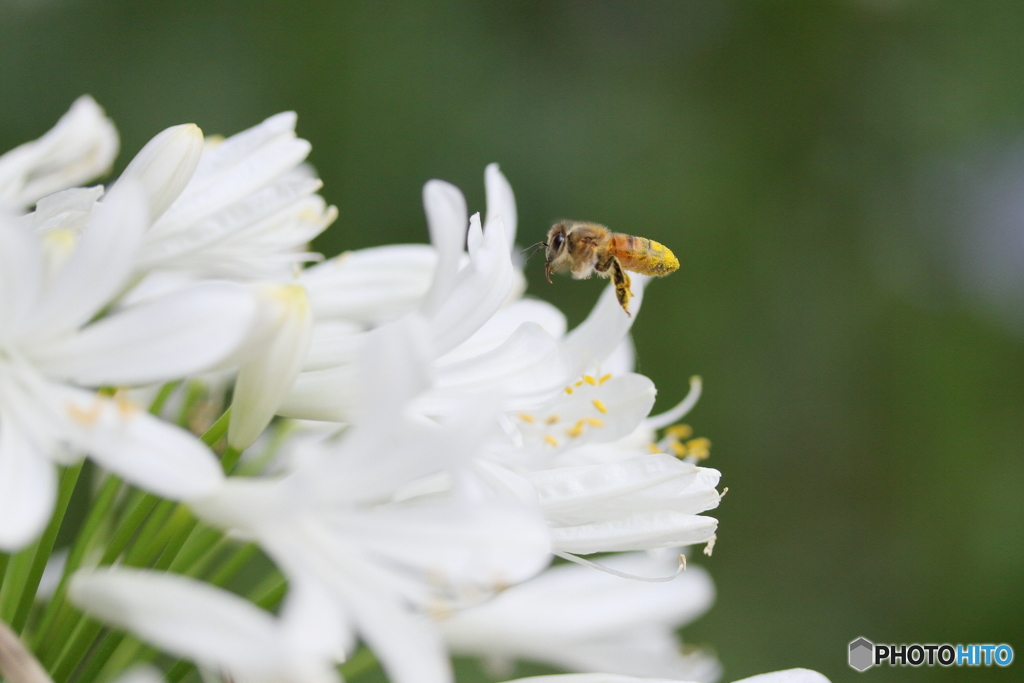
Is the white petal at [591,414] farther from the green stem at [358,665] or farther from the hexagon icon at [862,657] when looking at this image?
the hexagon icon at [862,657]

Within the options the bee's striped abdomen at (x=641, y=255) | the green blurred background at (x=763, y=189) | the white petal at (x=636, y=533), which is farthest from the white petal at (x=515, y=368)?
the green blurred background at (x=763, y=189)

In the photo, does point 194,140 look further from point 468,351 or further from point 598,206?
point 598,206

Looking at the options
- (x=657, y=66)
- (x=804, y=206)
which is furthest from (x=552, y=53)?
(x=804, y=206)

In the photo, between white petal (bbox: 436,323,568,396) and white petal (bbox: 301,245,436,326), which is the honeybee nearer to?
white petal (bbox: 301,245,436,326)

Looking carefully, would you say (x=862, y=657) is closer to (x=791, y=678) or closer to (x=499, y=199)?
(x=791, y=678)

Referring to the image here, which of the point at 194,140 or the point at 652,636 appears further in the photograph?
the point at 652,636

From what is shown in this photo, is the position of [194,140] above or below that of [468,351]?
above

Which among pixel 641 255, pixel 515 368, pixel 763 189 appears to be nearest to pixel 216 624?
pixel 515 368
